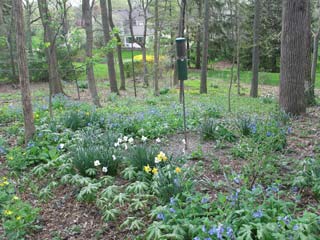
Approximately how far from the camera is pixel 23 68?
5145mm

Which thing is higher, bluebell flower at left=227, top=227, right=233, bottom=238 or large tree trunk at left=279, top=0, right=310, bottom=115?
large tree trunk at left=279, top=0, right=310, bottom=115

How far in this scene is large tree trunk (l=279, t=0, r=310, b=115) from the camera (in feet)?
21.7

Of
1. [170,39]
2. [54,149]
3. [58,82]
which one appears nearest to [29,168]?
[54,149]

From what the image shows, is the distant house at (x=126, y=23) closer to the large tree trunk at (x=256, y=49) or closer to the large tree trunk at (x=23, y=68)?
the large tree trunk at (x=256, y=49)

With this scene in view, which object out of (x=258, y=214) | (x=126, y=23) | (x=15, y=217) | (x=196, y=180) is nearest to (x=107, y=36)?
(x=126, y=23)

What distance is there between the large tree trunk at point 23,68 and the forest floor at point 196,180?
2.11ft

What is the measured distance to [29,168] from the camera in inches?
190

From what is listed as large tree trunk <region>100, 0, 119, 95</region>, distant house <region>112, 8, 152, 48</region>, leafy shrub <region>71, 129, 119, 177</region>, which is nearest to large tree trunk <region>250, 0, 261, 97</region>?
large tree trunk <region>100, 0, 119, 95</region>

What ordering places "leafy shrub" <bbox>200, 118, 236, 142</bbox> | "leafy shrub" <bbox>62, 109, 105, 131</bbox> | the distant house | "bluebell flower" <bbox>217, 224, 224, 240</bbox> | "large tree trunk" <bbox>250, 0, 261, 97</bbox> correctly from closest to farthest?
"bluebell flower" <bbox>217, 224, 224, 240</bbox>
"leafy shrub" <bbox>200, 118, 236, 142</bbox>
"leafy shrub" <bbox>62, 109, 105, 131</bbox>
"large tree trunk" <bbox>250, 0, 261, 97</bbox>
the distant house

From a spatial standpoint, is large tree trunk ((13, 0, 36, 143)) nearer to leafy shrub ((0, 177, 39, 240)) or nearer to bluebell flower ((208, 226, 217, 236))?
leafy shrub ((0, 177, 39, 240))

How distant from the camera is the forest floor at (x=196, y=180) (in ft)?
10.7

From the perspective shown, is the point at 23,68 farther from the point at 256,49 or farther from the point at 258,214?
the point at 256,49

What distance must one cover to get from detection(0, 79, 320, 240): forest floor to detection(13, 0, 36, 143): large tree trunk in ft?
2.11

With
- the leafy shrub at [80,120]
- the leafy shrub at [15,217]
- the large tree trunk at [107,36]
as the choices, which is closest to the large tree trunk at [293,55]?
the leafy shrub at [80,120]
